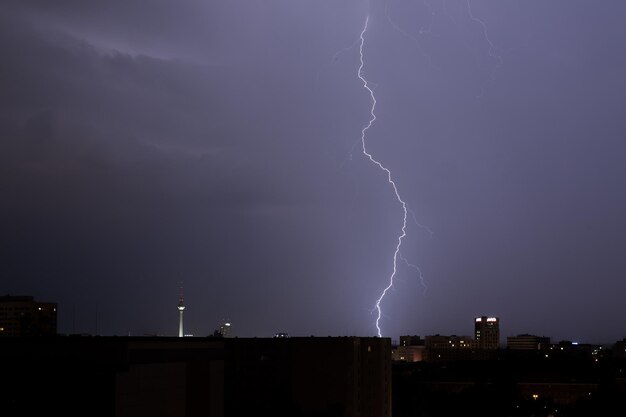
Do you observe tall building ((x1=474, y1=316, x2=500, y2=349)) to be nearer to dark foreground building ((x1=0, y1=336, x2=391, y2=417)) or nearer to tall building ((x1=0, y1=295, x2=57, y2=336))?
tall building ((x1=0, y1=295, x2=57, y2=336))

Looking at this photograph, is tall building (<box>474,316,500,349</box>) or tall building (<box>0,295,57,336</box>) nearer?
tall building (<box>0,295,57,336</box>)

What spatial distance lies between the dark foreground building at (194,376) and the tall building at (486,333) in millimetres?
103623

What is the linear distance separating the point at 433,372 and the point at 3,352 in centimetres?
5544

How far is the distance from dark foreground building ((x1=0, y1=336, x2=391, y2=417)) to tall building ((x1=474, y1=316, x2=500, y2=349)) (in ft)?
340

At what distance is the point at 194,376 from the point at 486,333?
11927 centimetres

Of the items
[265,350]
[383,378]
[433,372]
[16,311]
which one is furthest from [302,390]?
[16,311]

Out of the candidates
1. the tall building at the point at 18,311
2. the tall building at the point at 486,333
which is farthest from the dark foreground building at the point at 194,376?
the tall building at the point at 486,333

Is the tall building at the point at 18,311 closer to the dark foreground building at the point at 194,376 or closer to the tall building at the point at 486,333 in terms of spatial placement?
the dark foreground building at the point at 194,376

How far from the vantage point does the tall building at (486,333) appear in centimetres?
13688

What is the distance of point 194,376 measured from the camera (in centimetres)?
2353

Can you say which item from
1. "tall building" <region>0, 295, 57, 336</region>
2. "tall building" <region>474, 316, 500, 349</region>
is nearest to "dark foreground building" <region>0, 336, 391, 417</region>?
"tall building" <region>0, 295, 57, 336</region>

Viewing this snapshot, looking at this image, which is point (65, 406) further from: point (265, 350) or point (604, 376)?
point (604, 376)

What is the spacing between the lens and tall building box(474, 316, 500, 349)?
136875 mm

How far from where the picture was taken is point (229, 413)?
97.4 ft
